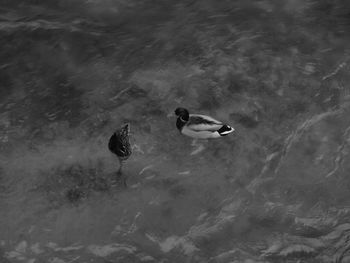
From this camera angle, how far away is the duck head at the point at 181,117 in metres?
11.4

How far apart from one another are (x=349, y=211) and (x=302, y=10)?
665 cm

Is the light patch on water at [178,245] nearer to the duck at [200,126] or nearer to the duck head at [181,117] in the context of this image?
the duck at [200,126]

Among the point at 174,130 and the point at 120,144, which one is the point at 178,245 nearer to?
the point at 120,144

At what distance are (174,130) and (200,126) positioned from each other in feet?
3.18

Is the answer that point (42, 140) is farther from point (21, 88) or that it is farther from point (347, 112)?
point (347, 112)

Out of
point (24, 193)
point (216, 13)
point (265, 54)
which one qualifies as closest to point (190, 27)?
point (216, 13)

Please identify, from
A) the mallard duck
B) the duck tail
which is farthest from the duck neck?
the mallard duck

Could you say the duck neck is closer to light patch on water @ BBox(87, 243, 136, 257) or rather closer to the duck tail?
the duck tail

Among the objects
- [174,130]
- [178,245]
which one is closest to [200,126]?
[174,130]

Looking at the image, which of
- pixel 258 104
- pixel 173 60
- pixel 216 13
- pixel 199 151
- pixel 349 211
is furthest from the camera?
pixel 216 13

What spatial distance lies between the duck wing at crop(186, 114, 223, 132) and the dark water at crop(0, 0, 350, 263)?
0.59 meters

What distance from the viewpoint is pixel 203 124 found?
11328 mm

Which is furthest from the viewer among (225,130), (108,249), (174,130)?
(174,130)

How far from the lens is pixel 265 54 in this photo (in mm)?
13672
